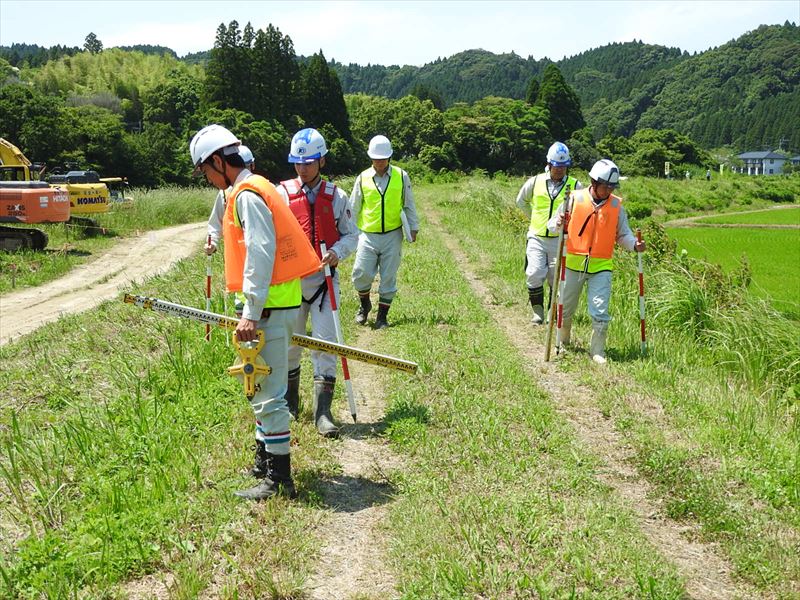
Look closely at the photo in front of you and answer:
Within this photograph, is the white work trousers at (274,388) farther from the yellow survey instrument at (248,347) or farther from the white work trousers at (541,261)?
the white work trousers at (541,261)

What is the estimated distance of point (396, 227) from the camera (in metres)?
9.83

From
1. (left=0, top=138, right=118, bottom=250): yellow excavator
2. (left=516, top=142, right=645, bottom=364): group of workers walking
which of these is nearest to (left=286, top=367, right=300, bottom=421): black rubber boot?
(left=516, top=142, right=645, bottom=364): group of workers walking

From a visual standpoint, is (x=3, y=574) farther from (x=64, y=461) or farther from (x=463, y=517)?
(x=463, y=517)

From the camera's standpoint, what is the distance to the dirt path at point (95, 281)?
13.2 metres

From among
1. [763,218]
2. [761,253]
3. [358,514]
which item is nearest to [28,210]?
[358,514]

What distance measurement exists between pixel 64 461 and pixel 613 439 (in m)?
4.03

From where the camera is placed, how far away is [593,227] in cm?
825

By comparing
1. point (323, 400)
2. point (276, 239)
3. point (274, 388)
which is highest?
point (276, 239)

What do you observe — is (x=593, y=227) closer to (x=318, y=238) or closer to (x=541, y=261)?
→ (x=541, y=261)

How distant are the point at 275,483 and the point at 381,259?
17.9 ft

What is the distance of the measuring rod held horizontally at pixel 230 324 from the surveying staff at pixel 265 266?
11.6 inches

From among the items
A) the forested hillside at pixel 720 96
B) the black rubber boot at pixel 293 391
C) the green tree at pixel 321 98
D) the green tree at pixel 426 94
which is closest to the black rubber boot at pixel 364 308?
the black rubber boot at pixel 293 391

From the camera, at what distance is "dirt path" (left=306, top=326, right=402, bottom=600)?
13.0 ft

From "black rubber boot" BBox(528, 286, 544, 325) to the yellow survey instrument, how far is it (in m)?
5.01
